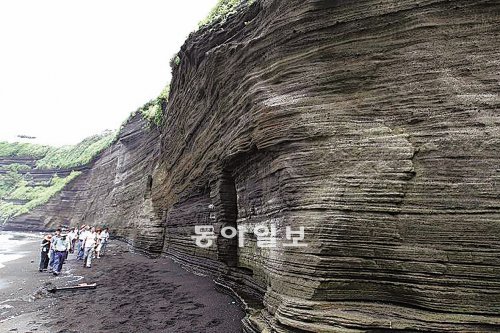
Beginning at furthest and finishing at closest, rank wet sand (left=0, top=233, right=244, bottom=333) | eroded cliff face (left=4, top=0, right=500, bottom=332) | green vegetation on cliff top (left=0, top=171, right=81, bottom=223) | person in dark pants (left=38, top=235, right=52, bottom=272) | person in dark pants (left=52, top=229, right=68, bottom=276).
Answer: green vegetation on cliff top (left=0, top=171, right=81, bottom=223) → person in dark pants (left=38, top=235, right=52, bottom=272) → person in dark pants (left=52, top=229, right=68, bottom=276) → wet sand (left=0, top=233, right=244, bottom=333) → eroded cliff face (left=4, top=0, right=500, bottom=332)

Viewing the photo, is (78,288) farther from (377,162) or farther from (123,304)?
(377,162)

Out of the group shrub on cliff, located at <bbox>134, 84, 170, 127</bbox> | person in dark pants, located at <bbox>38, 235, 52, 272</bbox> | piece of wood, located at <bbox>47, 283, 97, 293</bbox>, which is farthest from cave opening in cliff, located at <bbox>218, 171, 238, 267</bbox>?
shrub on cliff, located at <bbox>134, 84, 170, 127</bbox>

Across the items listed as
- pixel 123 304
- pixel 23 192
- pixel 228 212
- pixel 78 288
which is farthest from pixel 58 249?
pixel 23 192

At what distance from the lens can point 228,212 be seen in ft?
41.6

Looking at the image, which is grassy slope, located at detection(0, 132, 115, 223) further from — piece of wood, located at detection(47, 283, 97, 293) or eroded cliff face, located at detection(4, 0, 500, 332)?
eroded cliff face, located at detection(4, 0, 500, 332)

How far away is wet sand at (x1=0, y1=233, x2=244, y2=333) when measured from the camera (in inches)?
350

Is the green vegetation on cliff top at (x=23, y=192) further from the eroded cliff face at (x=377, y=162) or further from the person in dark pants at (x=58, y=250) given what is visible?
the eroded cliff face at (x=377, y=162)

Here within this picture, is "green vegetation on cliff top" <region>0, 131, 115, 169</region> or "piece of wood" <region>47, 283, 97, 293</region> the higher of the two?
"green vegetation on cliff top" <region>0, 131, 115, 169</region>

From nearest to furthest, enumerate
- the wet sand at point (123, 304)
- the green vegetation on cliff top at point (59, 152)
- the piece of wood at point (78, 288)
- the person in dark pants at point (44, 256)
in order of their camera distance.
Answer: the wet sand at point (123, 304) → the piece of wood at point (78, 288) → the person in dark pants at point (44, 256) → the green vegetation on cliff top at point (59, 152)

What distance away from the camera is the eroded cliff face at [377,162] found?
5562 mm

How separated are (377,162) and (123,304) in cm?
864

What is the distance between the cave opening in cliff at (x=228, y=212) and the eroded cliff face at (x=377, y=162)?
7.99 ft

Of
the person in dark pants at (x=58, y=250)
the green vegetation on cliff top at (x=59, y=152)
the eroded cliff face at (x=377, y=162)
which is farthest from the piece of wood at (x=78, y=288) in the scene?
the green vegetation on cliff top at (x=59, y=152)

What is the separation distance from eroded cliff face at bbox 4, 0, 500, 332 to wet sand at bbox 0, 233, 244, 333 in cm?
153
